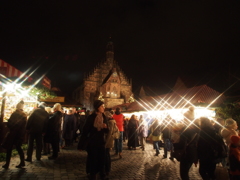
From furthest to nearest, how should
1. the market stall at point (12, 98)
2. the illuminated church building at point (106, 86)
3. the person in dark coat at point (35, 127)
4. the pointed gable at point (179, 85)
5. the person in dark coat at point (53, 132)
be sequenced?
the illuminated church building at point (106, 86) → the pointed gable at point (179, 85) → the market stall at point (12, 98) → the person in dark coat at point (53, 132) → the person in dark coat at point (35, 127)

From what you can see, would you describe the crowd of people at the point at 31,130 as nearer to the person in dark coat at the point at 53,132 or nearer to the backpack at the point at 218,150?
the person in dark coat at the point at 53,132

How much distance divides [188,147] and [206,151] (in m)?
0.34

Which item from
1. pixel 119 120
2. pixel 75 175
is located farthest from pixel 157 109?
pixel 75 175

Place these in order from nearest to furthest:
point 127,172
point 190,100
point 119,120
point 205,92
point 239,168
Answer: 1. point 239,168
2. point 127,172
3. point 119,120
4. point 190,100
5. point 205,92

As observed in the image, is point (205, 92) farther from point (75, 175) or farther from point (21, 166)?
point (21, 166)

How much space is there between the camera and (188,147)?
386 cm

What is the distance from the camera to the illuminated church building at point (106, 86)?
42375mm

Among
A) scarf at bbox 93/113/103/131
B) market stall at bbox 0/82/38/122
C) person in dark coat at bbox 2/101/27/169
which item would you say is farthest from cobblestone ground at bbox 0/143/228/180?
market stall at bbox 0/82/38/122

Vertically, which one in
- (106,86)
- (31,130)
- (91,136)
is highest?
(106,86)

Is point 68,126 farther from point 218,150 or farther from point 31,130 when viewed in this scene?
point 218,150

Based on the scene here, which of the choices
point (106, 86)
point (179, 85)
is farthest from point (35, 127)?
point (106, 86)

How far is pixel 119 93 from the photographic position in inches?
1753

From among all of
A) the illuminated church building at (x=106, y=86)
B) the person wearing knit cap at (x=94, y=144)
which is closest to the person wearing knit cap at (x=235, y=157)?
the person wearing knit cap at (x=94, y=144)

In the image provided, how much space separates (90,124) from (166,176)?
263 cm
